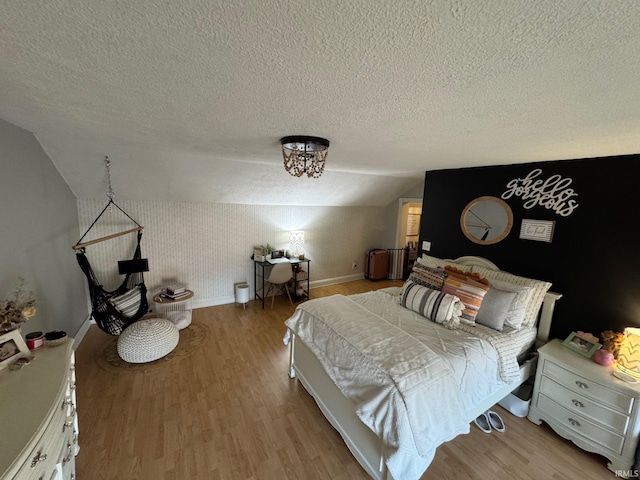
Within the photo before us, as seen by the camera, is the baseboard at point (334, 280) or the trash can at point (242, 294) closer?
the trash can at point (242, 294)

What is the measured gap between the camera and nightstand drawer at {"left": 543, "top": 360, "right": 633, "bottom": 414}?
179 cm

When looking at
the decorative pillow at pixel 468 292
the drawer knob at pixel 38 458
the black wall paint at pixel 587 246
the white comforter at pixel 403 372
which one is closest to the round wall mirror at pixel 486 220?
the black wall paint at pixel 587 246

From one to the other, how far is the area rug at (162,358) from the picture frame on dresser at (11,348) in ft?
4.79

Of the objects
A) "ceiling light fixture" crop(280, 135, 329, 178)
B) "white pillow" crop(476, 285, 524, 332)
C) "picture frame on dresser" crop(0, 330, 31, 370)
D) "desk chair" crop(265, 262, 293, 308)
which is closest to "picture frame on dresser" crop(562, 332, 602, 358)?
"white pillow" crop(476, 285, 524, 332)

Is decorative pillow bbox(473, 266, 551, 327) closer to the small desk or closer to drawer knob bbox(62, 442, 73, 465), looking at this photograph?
the small desk

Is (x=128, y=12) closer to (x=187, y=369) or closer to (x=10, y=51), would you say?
(x=10, y=51)

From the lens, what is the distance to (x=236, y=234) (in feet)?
14.2

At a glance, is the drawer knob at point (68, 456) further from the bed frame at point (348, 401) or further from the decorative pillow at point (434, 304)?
the decorative pillow at point (434, 304)

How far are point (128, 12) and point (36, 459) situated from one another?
1567mm

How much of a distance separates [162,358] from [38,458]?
2033 millimetres

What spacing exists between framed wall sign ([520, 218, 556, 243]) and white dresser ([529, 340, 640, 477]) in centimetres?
95

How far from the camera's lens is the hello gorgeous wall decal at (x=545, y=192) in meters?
2.32

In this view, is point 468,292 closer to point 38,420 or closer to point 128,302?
point 38,420

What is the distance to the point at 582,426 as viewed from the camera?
1968 millimetres
